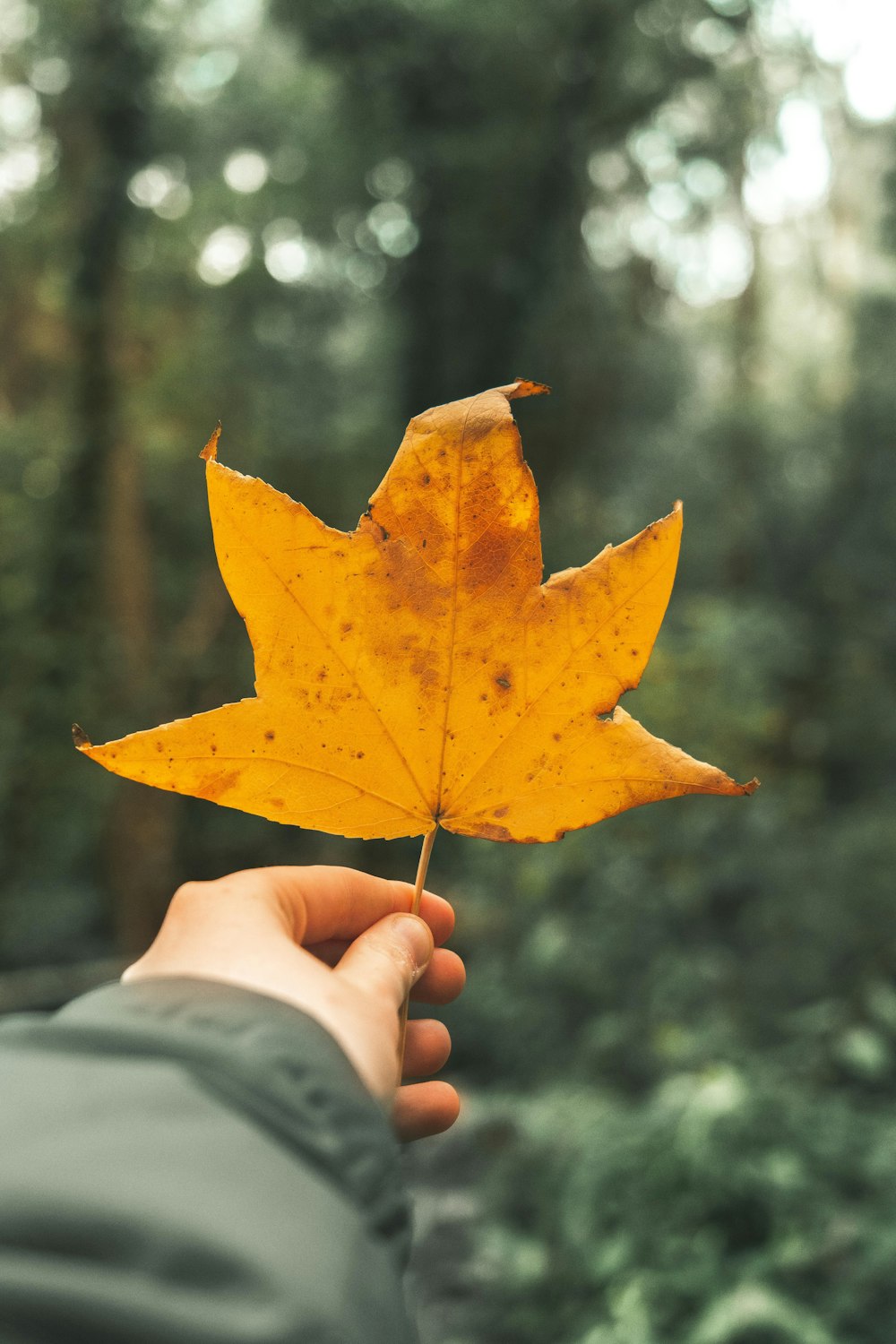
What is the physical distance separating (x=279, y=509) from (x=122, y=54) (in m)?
5.17

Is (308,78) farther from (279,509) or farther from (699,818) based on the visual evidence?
(279,509)

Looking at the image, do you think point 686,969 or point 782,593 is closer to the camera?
point 686,969

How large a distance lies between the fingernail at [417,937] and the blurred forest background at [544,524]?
64.4 inches

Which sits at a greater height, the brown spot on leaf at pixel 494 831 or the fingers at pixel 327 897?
the brown spot on leaf at pixel 494 831

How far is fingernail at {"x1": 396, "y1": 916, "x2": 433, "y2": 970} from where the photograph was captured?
79 cm

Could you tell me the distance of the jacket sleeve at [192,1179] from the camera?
1.51 feet

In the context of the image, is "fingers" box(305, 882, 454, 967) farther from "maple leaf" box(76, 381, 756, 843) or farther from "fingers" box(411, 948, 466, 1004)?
"maple leaf" box(76, 381, 756, 843)

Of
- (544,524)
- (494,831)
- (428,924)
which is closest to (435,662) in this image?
(494,831)

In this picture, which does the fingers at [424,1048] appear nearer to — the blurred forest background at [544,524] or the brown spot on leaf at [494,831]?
the brown spot on leaf at [494,831]

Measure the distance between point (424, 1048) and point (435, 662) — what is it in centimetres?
38

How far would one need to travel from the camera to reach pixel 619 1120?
2662 millimetres

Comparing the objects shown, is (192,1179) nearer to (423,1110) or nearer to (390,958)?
(390,958)

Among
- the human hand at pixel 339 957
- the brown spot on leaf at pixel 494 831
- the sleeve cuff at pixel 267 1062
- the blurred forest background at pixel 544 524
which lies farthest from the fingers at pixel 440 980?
the blurred forest background at pixel 544 524

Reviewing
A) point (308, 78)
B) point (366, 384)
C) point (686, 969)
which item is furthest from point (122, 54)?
point (686, 969)
